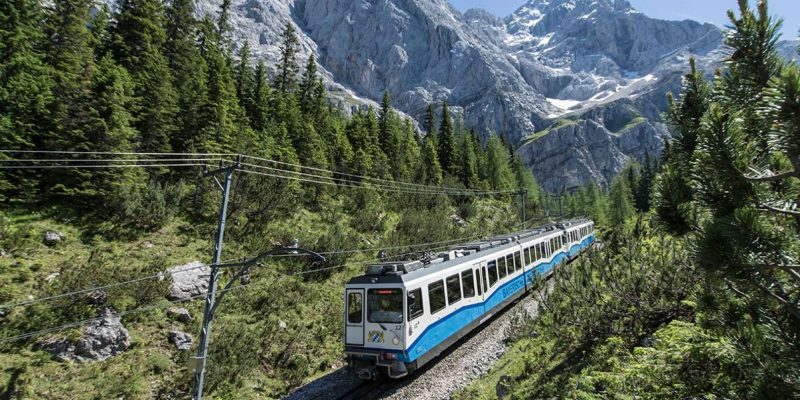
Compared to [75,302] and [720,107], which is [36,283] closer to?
[75,302]

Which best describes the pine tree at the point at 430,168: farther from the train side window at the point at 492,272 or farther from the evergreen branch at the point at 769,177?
the evergreen branch at the point at 769,177

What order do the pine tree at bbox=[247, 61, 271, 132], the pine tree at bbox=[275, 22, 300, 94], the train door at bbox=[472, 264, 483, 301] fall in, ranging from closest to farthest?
the train door at bbox=[472, 264, 483, 301] → the pine tree at bbox=[247, 61, 271, 132] → the pine tree at bbox=[275, 22, 300, 94]

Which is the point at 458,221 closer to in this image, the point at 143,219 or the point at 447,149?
the point at 447,149

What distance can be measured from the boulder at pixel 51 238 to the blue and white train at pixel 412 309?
496 inches

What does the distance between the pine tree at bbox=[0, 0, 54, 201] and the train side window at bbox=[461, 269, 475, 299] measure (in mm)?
18725

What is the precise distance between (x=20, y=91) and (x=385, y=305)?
1944cm

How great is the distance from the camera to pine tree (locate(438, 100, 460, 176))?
57.8 metres

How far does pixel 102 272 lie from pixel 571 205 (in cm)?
9516

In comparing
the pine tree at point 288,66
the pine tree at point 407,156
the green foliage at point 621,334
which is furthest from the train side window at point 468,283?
the pine tree at point 288,66

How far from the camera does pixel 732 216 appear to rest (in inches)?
91.9

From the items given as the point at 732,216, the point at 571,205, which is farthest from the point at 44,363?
the point at 571,205

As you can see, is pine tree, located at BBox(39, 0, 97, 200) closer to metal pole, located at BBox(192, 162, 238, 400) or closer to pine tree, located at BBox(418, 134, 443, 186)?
metal pole, located at BBox(192, 162, 238, 400)

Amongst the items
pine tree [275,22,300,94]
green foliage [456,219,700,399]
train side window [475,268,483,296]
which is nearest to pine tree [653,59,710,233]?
green foliage [456,219,700,399]

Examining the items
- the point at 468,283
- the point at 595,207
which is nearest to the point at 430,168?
the point at 468,283
